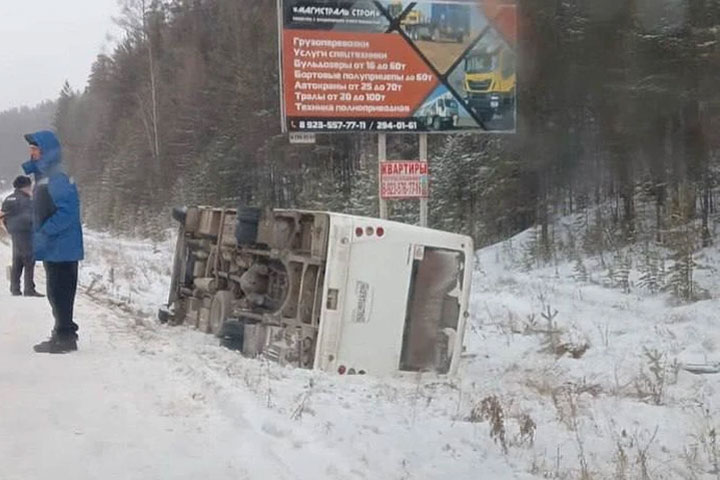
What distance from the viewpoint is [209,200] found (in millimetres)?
40438

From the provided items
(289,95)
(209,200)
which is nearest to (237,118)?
(209,200)

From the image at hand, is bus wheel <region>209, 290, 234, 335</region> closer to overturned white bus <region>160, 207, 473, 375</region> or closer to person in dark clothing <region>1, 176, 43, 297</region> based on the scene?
overturned white bus <region>160, 207, 473, 375</region>

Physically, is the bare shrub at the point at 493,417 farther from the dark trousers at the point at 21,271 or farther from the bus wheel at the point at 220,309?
the dark trousers at the point at 21,271

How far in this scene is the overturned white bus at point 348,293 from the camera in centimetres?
768

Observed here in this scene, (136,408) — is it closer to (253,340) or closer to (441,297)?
(253,340)

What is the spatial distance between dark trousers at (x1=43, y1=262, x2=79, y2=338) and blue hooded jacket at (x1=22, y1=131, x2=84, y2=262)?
0.15 metres

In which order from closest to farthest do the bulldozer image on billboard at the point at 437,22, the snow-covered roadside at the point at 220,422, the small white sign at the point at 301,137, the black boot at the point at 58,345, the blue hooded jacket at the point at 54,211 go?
the snow-covered roadside at the point at 220,422 → the blue hooded jacket at the point at 54,211 → the black boot at the point at 58,345 → the bulldozer image on billboard at the point at 437,22 → the small white sign at the point at 301,137

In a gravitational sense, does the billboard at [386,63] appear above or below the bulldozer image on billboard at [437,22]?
below

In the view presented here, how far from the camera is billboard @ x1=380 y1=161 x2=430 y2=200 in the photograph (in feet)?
43.0

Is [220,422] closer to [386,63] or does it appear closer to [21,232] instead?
[21,232]

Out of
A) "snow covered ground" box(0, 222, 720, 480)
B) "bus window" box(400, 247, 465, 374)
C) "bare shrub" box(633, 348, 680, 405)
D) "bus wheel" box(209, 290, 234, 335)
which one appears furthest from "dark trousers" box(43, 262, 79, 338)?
"bare shrub" box(633, 348, 680, 405)

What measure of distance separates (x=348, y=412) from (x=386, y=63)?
9354 millimetres

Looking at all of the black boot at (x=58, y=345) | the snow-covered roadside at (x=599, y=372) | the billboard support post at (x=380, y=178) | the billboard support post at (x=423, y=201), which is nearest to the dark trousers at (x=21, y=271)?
the billboard support post at (x=380, y=178)

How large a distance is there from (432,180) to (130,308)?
1404 cm
